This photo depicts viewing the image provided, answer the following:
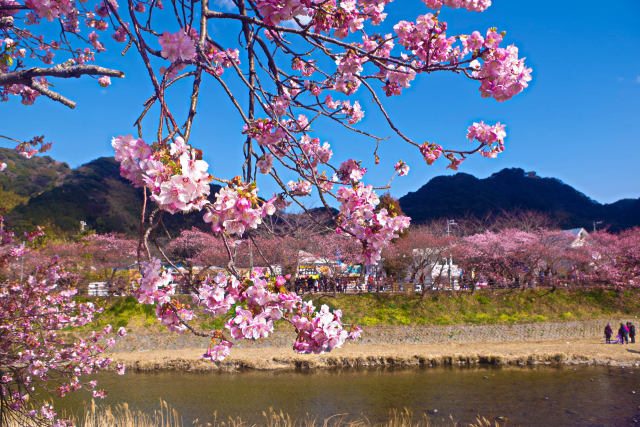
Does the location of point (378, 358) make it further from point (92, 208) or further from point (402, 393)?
point (92, 208)

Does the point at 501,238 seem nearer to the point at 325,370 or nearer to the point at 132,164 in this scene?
the point at 325,370

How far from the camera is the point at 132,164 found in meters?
1.62

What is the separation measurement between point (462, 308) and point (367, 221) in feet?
69.2

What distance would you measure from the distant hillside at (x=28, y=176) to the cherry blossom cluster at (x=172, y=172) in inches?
1731

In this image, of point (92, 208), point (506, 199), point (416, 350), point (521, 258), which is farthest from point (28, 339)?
point (506, 199)

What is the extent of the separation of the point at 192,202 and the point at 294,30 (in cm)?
126

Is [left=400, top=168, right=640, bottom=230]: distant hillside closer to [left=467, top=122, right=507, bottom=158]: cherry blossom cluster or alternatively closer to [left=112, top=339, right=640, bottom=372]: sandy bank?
[left=112, top=339, right=640, bottom=372]: sandy bank

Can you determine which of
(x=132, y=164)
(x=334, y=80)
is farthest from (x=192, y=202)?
(x=334, y=80)

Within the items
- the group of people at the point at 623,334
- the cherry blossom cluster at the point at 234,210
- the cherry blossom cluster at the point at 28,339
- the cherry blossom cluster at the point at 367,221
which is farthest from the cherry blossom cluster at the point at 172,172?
the group of people at the point at 623,334

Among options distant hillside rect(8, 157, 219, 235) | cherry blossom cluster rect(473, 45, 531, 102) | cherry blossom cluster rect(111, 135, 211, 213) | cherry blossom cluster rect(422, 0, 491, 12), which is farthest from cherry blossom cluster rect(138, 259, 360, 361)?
distant hillside rect(8, 157, 219, 235)

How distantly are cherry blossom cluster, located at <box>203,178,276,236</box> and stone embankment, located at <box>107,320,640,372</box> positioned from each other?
47.0 ft

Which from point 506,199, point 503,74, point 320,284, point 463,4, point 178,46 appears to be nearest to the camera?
point 178,46

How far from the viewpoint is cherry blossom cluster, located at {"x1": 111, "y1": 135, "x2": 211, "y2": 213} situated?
4.83ft

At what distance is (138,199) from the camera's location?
180 feet
